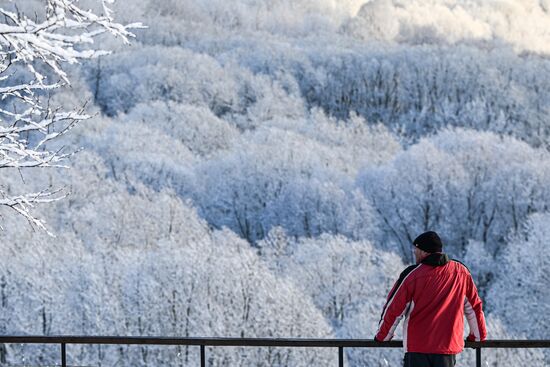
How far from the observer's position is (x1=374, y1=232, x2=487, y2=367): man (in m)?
5.55

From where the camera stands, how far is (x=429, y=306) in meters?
5.58

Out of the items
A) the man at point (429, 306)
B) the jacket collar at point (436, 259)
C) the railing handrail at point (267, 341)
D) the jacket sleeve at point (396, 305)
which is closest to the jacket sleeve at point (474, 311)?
the man at point (429, 306)

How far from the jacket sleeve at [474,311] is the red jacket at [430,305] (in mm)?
41

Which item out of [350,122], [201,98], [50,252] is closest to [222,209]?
[50,252]

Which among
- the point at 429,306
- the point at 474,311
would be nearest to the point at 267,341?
the point at 429,306

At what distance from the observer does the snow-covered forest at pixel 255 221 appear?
45.2 m

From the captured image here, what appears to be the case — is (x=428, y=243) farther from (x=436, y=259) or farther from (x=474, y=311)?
(x=474, y=311)

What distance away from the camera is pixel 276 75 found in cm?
14350

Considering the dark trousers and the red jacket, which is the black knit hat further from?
the dark trousers

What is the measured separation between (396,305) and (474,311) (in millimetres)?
716

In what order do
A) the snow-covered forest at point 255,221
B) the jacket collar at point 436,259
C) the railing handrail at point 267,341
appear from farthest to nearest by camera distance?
the snow-covered forest at point 255,221 < the railing handrail at point 267,341 < the jacket collar at point 436,259

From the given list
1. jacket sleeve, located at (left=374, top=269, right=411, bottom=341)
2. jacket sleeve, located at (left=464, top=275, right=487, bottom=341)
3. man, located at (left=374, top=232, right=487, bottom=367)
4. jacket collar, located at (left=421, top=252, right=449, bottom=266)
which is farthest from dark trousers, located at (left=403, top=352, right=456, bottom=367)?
jacket collar, located at (left=421, top=252, right=449, bottom=266)

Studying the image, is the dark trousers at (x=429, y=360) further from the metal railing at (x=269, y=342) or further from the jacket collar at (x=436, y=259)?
the jacket collar at (x=436, y=259)

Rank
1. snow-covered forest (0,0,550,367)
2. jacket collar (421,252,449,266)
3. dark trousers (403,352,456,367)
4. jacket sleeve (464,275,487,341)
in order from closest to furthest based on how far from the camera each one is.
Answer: jacket collar (421,252,449,266)
dark trousers (403,352,456,367)
jacket sleeve (464,275,487,341)
snow-covered forest (0,0,550,367)
